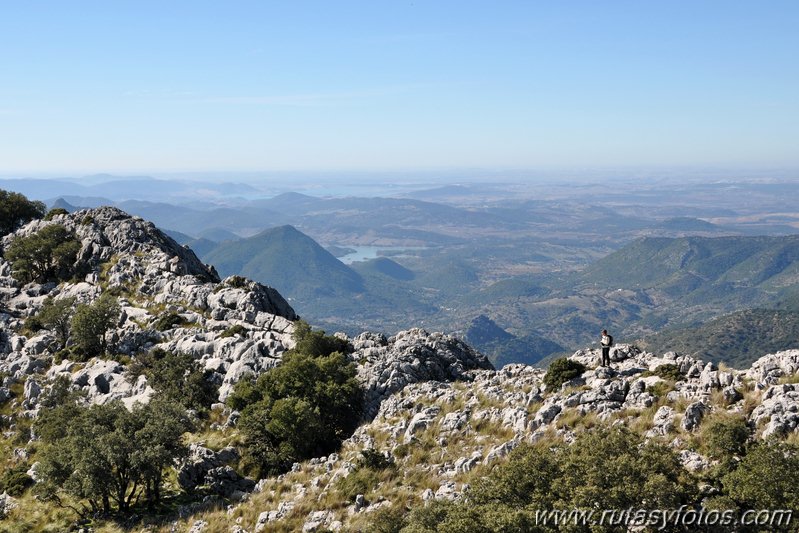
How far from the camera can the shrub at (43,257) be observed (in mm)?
85062

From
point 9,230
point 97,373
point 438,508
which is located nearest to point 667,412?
point 438,508

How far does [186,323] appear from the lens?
6712 centimetres

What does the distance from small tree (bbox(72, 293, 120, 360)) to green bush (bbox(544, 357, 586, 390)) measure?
52.0 metres

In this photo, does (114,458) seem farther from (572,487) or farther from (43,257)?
(43,257)

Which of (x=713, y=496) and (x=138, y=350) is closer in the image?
(x=713, y=496)

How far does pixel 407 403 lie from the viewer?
41.7 metres

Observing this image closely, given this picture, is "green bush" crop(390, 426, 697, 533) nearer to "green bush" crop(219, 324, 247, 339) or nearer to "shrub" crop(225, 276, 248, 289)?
"green bush" crop(219, 324, 247, 339)

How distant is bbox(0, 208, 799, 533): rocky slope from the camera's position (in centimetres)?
2967

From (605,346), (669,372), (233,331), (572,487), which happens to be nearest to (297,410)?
(605,346)

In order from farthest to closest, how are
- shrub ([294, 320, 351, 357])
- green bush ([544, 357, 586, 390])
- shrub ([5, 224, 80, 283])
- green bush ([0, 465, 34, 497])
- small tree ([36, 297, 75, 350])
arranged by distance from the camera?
shrub ([5, 224, 80, 283]), small tree ([36, 297, 75, 350]), shrub ([294, 320, 351, 357]), green bush ([0, 465, 34, 497]), green bush ([544, 357, 586, 390])

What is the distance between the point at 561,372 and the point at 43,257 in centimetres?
8622

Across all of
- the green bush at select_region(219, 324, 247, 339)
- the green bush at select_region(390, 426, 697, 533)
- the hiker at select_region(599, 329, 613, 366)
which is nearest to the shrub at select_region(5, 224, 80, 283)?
the green bush at select_region(219, 324, 247, 339)

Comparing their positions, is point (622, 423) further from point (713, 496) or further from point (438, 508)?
point (438, 508)

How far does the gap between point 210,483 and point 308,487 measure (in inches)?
323
